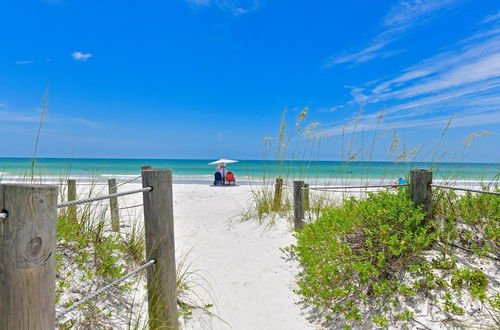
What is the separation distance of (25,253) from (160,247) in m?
1.22

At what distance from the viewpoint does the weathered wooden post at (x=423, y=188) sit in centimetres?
334

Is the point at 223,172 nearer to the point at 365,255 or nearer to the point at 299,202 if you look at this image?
the point at 299,202

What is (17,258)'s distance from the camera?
1135mm

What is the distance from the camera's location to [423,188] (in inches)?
132

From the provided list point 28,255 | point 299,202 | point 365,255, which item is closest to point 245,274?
point 365,255

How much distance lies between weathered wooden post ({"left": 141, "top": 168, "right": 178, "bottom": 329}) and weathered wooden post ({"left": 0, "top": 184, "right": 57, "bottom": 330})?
3.40 ft

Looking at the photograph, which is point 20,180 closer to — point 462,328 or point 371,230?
point 371,230

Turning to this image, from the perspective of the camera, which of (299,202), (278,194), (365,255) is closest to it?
(365,255)

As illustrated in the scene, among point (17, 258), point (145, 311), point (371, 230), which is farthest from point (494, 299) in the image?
point (17, 258)

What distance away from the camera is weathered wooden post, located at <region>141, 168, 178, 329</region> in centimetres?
225

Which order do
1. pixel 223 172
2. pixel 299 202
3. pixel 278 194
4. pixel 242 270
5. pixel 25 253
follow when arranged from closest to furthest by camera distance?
pixel 25 253
pixel 242 270
pixel 299 202
pixel 278 194
pixel 223 172

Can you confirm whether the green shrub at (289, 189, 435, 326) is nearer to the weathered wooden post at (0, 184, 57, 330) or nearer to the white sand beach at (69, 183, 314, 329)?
the white sand beach at (69, 183, 314, 329)

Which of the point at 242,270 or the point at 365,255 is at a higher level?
the point at 365,255

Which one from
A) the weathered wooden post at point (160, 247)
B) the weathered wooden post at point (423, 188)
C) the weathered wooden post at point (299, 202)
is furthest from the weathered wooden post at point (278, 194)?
the weathered wooden post at point (160, 247)
